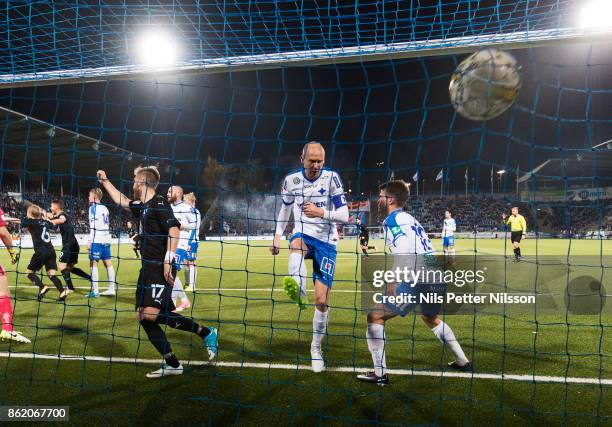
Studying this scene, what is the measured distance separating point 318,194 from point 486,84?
1939 millimetres

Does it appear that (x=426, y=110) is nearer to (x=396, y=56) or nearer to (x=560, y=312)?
(x=396, y=56)

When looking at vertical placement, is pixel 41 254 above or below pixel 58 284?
above

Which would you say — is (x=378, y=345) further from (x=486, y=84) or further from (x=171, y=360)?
(x=486, y=84)

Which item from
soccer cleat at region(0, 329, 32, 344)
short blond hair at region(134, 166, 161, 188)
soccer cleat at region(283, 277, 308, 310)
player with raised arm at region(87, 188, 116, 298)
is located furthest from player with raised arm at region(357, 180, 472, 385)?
player with raised arm at region(87, 188, 116, 298)

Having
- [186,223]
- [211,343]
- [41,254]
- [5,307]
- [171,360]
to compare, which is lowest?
[171,360]

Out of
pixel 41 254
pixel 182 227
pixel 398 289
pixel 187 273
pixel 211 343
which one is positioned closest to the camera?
pixel 398 289

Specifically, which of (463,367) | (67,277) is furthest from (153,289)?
(67,277)

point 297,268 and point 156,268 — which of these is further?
point 297,268

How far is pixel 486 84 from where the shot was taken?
395cm

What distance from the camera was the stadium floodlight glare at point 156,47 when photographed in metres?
5.15

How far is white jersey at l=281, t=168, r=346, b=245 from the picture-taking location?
4.75 meters

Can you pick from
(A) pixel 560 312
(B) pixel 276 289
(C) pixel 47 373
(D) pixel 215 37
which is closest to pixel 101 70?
(D) pixel 215 37

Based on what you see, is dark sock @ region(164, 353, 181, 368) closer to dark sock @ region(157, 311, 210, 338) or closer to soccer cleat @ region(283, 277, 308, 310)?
dark sock @ region(157, 311, 210, 338)

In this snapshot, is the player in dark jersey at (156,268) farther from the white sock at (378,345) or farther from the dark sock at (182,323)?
the white sock at (378,345)
